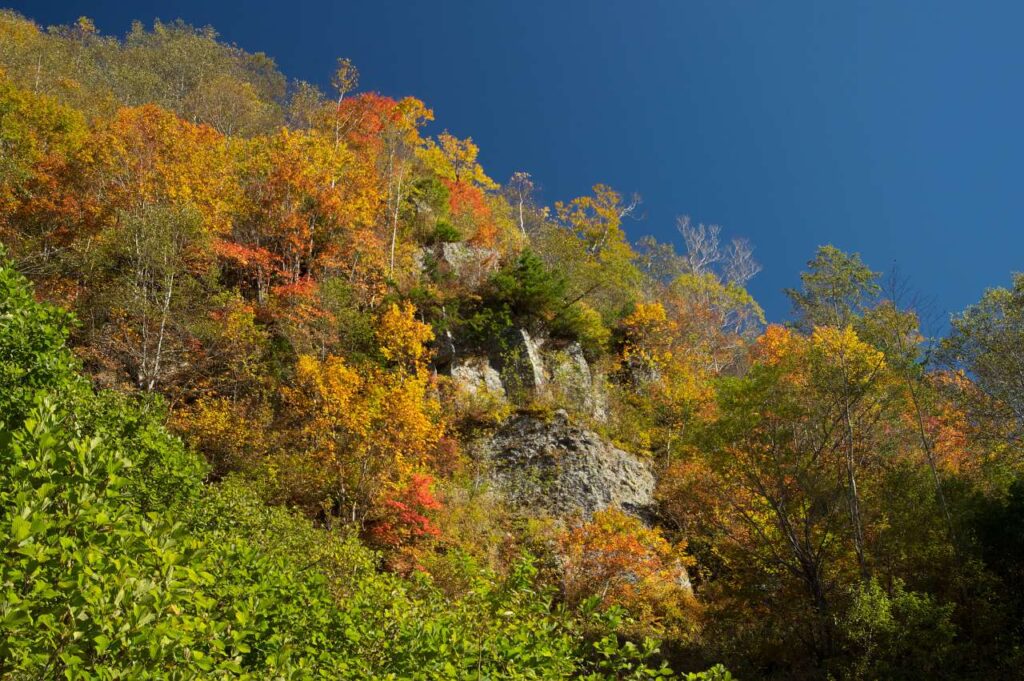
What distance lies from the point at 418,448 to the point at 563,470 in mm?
6076

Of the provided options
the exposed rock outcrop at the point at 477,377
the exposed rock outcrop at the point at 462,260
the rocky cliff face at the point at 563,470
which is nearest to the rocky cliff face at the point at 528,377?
the exposed rock outcrop at the point at 477,377

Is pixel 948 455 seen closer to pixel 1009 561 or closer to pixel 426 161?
pixel 1009 561

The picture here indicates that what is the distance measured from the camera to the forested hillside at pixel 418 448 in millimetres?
4211

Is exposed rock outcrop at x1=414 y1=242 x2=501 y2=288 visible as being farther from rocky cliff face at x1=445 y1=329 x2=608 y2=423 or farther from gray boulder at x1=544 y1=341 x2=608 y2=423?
gray boulder at x1=544 y1=341 x2=608 y2=423

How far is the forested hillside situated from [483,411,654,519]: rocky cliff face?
114mm

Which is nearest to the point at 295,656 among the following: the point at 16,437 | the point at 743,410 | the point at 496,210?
the point at 16,437

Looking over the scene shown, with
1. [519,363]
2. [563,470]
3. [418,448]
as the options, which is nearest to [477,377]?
[519,363]

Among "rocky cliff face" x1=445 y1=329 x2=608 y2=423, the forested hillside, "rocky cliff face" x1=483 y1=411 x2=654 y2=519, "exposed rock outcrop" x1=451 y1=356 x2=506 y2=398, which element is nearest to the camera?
the forested hillside

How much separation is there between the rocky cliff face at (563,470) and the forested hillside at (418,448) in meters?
0.11

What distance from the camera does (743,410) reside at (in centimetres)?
1427

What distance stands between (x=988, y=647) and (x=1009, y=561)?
220 centimetres

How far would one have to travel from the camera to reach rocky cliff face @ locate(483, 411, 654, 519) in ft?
60.5

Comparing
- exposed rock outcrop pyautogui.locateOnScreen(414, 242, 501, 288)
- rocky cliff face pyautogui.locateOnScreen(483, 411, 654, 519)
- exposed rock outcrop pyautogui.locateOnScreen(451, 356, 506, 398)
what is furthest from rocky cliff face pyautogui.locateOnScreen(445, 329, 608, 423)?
exposed rock outcrop pyautogui.locateOnScreen(414, 242, 501, 288)

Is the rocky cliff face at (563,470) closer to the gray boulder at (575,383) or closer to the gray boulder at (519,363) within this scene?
the gray boulder at (575,383)
